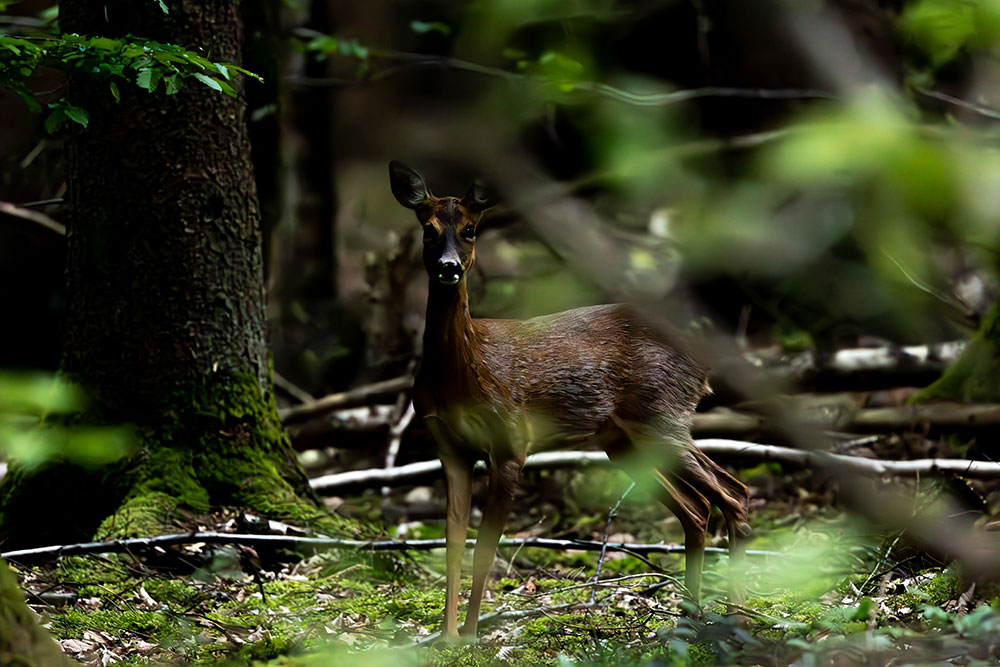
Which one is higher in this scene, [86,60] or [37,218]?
[86,60]

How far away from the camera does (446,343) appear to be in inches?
152

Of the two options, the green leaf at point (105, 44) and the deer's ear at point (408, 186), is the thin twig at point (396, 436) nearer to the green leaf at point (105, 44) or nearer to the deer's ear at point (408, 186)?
the deer's ear at point (408, 186)

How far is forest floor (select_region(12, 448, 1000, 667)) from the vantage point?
10.4ft

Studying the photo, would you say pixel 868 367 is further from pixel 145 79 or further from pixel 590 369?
pixel 145 79

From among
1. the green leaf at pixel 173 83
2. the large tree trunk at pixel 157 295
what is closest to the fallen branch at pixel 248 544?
the large tree trunk at pixel 157 295

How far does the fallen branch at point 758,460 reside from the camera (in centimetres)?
540

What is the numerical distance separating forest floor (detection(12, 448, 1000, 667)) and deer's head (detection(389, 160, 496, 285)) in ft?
4.48

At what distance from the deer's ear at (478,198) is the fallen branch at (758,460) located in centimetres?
231

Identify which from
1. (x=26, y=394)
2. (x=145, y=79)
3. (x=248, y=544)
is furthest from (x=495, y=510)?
(x=145, y=79)

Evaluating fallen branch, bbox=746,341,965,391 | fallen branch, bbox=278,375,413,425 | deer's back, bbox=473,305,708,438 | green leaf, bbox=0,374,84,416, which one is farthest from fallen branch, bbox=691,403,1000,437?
green leaf, bbox=0,374,84,416

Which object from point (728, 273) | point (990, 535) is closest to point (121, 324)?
point (990, 535)

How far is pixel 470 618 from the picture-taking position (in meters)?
3.80

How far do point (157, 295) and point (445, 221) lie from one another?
1954mm

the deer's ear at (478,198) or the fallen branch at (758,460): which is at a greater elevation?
the deer's ear at (478,198)
